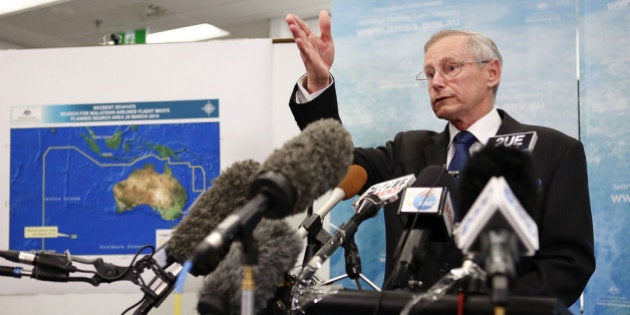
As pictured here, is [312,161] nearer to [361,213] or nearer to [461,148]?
[361,213]

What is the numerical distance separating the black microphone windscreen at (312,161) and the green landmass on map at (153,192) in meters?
1.75

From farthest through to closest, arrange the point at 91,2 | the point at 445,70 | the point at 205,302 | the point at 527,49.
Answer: the point at 91,2 → the point at 527,49 → the point at 445,70 → the point at 205,302

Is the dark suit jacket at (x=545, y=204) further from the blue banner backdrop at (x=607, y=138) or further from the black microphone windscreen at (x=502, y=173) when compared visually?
the blue banner backdrop at (x=607, y=138)

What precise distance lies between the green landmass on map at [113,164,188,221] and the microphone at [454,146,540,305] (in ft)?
6.31

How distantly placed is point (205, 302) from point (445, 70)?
117 centimetres

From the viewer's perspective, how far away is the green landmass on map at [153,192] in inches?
107

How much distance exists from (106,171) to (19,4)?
4.30 m

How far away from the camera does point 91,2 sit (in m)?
6.08

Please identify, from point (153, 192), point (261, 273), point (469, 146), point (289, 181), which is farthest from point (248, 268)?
point (153, 192)

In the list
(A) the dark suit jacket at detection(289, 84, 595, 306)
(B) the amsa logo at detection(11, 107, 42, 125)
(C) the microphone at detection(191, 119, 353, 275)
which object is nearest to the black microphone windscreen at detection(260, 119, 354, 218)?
(C) the microphone at detection(191, 119, 353, 275)

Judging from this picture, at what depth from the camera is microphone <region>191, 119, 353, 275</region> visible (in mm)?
855

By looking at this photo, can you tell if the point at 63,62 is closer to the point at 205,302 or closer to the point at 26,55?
the point at 26,55

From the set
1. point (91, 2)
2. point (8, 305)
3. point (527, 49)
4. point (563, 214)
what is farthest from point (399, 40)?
point (91, 2)

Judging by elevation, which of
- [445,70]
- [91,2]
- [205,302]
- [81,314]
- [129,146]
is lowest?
[81,314]
